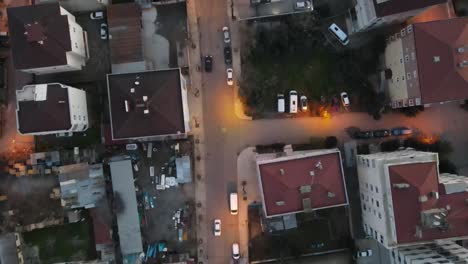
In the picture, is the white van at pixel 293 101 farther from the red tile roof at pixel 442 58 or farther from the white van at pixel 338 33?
the red tile roof at pixel 442 58

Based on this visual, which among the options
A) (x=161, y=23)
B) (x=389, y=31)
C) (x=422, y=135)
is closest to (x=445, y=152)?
(x=422, y=135)

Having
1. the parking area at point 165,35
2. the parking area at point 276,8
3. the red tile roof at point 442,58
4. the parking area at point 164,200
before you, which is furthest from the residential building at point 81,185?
the red tile roof at point 442,58

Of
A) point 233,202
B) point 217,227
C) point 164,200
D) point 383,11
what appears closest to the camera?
point 383,11

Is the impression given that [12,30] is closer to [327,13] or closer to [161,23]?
[161,23]

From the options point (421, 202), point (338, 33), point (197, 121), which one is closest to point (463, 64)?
point (338, 33)

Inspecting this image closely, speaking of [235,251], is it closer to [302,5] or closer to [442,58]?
[302,5]

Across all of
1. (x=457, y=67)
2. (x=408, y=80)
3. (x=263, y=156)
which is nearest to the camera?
(x=457, y=67)
